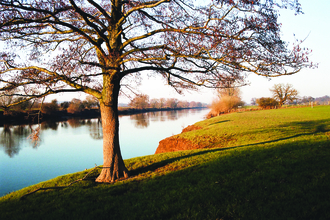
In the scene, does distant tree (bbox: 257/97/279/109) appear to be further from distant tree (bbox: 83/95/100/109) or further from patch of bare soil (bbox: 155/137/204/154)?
patch of bare soil (bbox: 155/137/204/154)

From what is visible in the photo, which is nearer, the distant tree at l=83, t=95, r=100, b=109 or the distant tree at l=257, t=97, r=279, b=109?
the distant tree at l=83, t=95, r=100, b=109

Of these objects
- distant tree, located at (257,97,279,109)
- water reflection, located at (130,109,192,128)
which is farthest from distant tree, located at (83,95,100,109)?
distant tree, located at (257,97,279,109)

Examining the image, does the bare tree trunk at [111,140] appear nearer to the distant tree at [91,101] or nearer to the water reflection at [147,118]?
the distant tree at [91,101]

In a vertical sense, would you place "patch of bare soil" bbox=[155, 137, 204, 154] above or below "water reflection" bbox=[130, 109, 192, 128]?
below

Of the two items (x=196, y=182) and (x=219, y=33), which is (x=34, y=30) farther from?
(x=196, y=182)

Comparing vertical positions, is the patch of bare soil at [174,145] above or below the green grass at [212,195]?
below

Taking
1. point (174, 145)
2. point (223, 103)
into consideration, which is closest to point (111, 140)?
point (174, 145)

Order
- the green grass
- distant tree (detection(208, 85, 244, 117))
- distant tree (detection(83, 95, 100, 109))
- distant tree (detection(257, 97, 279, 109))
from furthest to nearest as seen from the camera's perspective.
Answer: distant tree (detection(257, 97, 279, 109)) < distant tree (detection(208, 85, 244, 117)) < distant tree (detection(83, 95, 100, 109)) < the green grass

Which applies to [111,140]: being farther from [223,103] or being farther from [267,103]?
[267,103]

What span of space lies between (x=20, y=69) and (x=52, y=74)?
1.42m

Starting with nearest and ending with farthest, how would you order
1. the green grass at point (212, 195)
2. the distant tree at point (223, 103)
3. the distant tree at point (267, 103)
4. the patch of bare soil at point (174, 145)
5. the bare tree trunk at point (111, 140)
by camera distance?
the green grass at point (212, 195) → the bare tree trunk at point (111, 140) → the patch of bare soil at point (174, 145) → the distant tree at point (223, 103) → the distant tree at point (267, 103)

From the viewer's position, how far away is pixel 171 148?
49.8ft

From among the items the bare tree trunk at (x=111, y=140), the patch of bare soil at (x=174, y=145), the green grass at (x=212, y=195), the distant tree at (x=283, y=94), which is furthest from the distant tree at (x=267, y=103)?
the bare tree trunk at (x=111, y=140)

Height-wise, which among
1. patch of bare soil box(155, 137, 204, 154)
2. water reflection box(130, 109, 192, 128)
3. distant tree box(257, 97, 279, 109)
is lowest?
patch of bare soil box(155, 137, 204, 154)
